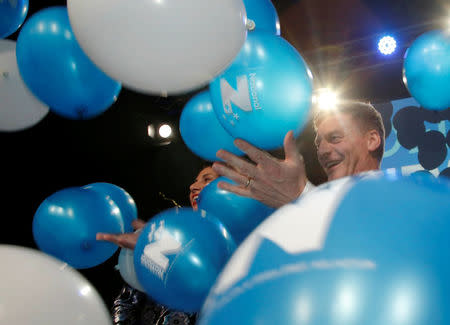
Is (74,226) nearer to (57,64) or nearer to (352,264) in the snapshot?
(57,64)

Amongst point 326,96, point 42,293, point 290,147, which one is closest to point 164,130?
point 326,96

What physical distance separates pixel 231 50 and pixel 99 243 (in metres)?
1.29

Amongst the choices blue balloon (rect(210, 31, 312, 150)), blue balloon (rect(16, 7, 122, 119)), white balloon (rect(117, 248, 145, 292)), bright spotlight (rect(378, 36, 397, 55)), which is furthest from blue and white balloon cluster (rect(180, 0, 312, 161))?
bright spotlight (rect(378, 36, 397, 55))

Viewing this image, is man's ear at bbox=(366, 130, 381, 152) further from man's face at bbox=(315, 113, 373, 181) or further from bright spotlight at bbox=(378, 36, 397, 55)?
bright spotlight at bbox=(378, 36, 397, 55)

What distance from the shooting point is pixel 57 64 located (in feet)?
6.36

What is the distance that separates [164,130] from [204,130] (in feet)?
9.50

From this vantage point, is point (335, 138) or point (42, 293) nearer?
point (42, 293)

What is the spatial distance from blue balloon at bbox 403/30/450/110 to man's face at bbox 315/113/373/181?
0.90 metres

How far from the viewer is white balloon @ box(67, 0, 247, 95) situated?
1.29m

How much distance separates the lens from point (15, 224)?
11.0 feet

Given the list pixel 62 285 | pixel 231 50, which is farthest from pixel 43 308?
pixel 231 50

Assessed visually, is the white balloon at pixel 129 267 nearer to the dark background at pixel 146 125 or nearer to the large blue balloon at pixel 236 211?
the large blue balloon at pixel 236 211

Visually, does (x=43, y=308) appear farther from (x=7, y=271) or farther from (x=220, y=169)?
(x=220, y=169)

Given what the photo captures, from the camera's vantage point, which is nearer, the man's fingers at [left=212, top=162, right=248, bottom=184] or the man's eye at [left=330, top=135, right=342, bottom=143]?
the man's fingers at [left=212, top=162, right=248, bottom=184]
